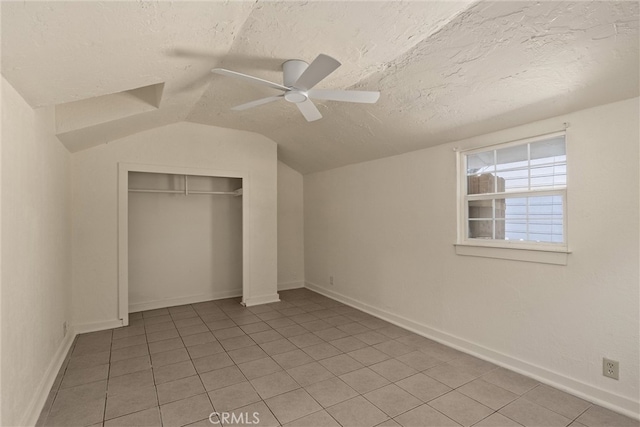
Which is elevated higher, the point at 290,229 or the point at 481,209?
the point at 481,209

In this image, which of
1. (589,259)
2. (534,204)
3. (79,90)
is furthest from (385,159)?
(79,90)

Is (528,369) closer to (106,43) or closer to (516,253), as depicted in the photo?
(516,253)

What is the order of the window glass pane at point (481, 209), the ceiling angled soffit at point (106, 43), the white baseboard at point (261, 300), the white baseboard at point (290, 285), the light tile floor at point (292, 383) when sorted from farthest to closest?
the white baseboard at point (290, 285) → the white baseboard at point (261, 300) → the window glass pane at point (481, 209) → the light tile floor at point (292, 383) → the ceiling angled soffit at point (106, 43)

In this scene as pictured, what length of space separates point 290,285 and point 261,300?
108 cm

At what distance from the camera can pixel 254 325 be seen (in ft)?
13.0

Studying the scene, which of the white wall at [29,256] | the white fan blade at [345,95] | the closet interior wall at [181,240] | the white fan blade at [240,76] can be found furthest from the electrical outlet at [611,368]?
the closet interior wall at [181,240]

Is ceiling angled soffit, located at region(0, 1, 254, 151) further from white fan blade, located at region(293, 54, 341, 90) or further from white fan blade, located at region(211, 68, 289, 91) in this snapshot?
white fan blade, located at region(293, 54, 341, 90)

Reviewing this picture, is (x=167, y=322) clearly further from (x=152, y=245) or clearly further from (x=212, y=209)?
(x=212, y=209)

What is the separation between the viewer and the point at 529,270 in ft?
8.91

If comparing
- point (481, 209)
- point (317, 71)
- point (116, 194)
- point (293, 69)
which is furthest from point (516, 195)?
point (116, 194)

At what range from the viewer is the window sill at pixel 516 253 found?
2.53 m

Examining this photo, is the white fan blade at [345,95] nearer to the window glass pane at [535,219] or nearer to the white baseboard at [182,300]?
the window glass pane at [535,219]

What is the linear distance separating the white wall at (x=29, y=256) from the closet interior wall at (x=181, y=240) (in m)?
1.52

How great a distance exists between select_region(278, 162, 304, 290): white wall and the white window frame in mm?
3356
